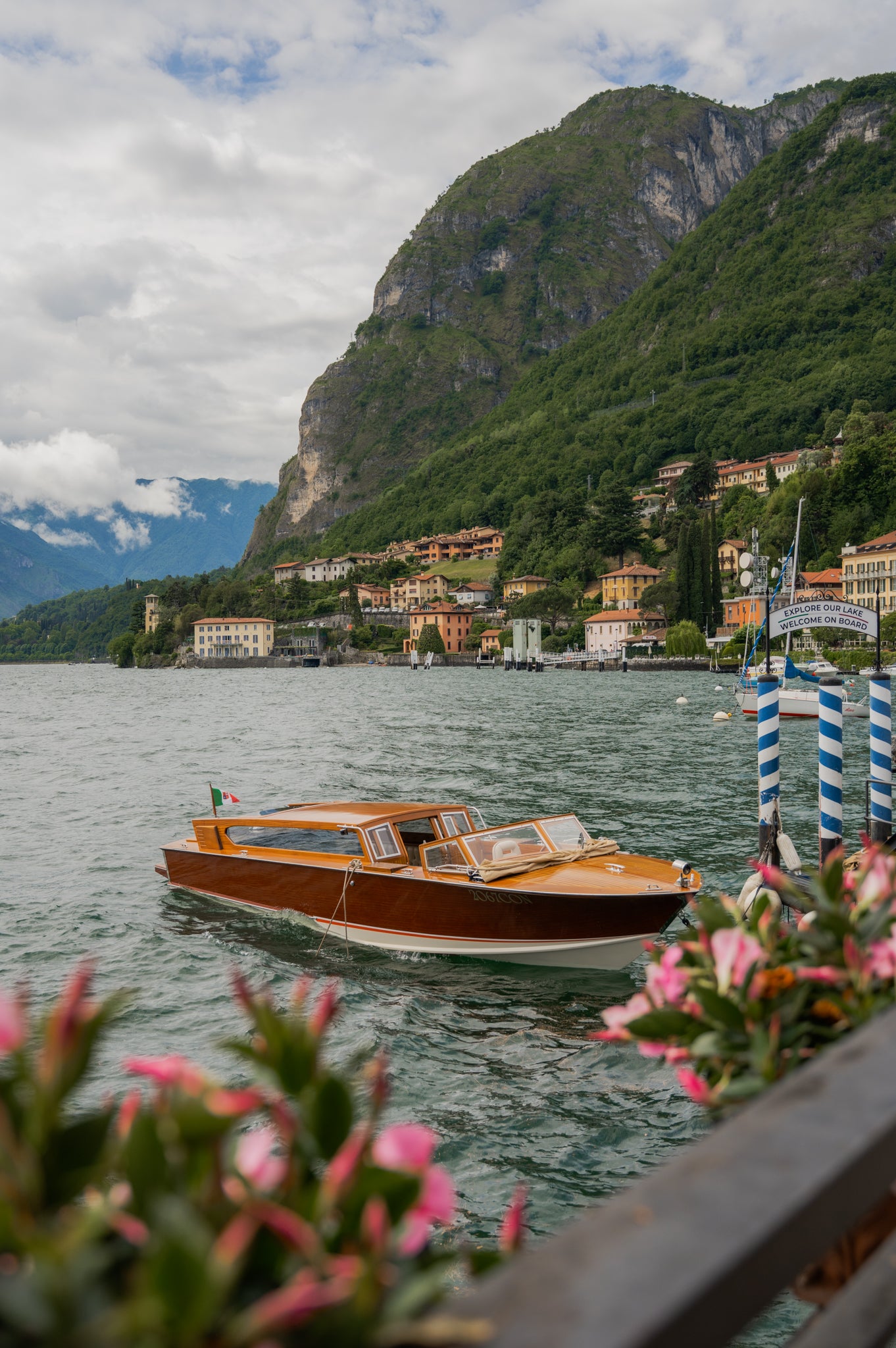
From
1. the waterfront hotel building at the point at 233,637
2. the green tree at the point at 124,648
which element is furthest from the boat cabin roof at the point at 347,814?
the green tree at the point at 124,648

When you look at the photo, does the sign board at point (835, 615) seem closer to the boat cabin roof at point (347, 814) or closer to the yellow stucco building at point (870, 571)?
the boat cabin roof at point (347, 814)

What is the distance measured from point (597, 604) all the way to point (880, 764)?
5258 inches

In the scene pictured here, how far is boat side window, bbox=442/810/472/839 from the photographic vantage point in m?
13.1

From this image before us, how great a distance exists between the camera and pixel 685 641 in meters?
104

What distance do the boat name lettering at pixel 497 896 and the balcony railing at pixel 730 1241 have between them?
969 centimetres

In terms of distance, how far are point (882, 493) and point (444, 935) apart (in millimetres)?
117344

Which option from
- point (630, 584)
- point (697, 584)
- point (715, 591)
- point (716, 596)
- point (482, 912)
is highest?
point (630, 584)

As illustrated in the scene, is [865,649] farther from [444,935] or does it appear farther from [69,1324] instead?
→ [69,1324]

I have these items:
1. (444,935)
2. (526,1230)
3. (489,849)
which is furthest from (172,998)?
(526,1230)

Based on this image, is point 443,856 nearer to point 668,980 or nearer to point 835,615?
point 835,615

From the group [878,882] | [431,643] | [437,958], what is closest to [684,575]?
[431,643]

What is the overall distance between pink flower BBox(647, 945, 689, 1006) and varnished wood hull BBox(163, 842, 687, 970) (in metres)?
8.53

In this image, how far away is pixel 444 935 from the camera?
38.8 feet

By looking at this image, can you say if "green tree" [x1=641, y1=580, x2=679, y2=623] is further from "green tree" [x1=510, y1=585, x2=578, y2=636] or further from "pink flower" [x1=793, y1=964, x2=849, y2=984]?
"pink flower" [x1=793, y1=964, x2=849, y2=984]
